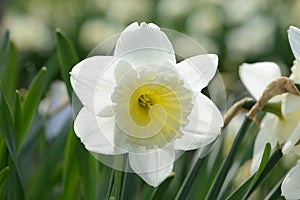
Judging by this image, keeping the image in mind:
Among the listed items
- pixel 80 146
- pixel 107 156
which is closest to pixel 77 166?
pixel 80 146

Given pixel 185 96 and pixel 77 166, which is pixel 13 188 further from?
pixel 185 96

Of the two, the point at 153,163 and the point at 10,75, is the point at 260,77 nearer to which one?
the point at 153,163

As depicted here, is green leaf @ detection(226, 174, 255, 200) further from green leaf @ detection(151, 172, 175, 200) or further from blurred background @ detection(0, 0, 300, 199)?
blurred background @ detection(0, 0, 300, 199)

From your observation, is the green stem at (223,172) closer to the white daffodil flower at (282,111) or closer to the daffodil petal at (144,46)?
the white daffodil flower at (282,111)

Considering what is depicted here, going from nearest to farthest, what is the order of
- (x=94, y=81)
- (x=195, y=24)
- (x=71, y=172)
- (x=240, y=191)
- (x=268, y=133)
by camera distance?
(x=94, y=81) < (x=240, y=191) < (x=268, y=133) < (x=71, y=172) < (x=195, y=24)

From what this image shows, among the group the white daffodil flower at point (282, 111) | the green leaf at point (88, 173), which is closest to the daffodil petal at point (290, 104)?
the white daffodil flower at point (282, 111)

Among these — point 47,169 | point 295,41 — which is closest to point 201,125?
point 295,41

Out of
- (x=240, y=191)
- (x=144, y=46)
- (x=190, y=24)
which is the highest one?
(x=144, y=46)
